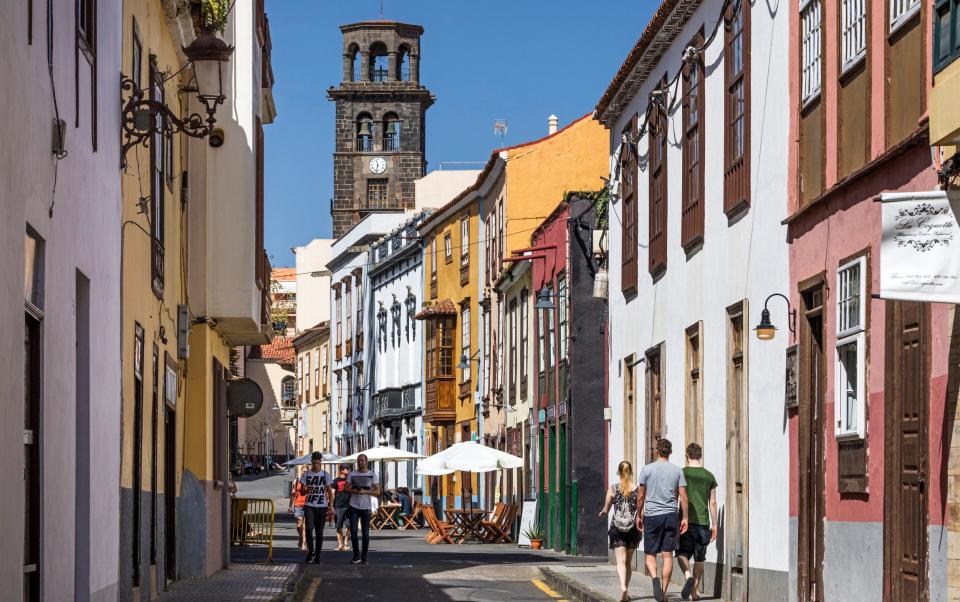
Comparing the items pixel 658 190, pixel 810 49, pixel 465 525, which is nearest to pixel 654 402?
pixel 658 190

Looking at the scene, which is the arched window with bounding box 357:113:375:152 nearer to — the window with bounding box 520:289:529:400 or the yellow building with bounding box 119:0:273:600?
the window with bounding box 520:289:529:400

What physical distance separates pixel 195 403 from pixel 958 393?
13171mm

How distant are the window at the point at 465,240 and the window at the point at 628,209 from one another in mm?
23133

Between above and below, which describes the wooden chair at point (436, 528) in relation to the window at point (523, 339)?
below

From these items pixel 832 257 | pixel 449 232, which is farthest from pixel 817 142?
pixel 449 232

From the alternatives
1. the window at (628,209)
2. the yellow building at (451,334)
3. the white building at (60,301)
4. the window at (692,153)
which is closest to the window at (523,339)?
the yellow building at (451,334)

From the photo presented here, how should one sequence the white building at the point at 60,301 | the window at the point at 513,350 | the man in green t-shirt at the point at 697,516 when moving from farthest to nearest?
the window at the point at 513,350
the man in green t-shirt at the point at 697,516
the white building at the point at 60,301

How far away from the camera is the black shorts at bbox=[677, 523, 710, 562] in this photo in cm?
1966

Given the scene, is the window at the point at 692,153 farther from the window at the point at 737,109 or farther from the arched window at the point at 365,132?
the arched window at the point at 365,132

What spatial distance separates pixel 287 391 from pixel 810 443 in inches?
3748

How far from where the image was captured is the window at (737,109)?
19.0 meters

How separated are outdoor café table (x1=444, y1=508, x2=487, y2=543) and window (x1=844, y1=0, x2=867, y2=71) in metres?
25.8

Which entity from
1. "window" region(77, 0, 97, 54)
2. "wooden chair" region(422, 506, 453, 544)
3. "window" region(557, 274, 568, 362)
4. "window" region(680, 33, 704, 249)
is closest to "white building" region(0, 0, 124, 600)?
"window" region(77, 0, 97, 54)

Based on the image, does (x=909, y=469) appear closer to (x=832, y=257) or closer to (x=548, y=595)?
(x=832, y=257)
